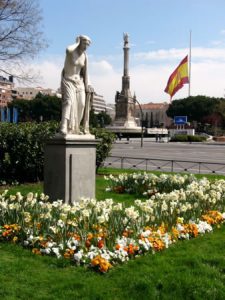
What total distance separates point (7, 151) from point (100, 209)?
27.6ft

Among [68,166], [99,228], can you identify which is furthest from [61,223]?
[68,166]

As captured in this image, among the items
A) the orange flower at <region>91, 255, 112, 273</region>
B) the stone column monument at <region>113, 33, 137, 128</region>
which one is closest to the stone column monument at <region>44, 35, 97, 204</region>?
the orange flower at <region>91, 255, 112, 273</region>

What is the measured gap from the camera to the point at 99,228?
255 inches

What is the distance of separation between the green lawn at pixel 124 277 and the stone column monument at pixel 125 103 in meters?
77.7

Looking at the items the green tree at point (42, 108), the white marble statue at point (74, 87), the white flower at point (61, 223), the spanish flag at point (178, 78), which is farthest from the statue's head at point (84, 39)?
the green tree at point (42, 108)

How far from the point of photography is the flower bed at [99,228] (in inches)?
234

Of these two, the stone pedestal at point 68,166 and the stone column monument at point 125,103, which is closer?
the stone pedestal at point 68,166

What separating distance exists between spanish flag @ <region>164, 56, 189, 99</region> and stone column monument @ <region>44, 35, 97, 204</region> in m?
42.7

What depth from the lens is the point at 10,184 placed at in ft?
47.8

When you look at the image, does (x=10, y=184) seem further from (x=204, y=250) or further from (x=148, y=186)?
(x=204, y=250)

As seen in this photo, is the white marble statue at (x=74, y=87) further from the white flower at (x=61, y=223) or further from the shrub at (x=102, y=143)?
the shrub at (x=102, y=143)

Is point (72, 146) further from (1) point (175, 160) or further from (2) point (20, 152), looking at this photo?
(1) point (175, 160)

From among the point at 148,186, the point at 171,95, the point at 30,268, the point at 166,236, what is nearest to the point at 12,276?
the point at 30,268

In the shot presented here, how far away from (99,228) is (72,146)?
9.80 ft
